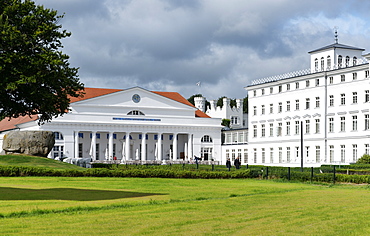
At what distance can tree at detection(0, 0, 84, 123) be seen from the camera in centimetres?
3519

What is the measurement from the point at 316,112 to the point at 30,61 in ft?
153

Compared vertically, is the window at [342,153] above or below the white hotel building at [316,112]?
below

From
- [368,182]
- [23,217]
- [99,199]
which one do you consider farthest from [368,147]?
[23,217]

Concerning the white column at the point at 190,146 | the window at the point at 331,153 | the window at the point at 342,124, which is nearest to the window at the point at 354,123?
the window at the point at 342,124

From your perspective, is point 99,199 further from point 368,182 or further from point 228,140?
point 228,140

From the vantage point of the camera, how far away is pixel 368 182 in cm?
3531

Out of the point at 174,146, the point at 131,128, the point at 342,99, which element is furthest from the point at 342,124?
the point at 131,128

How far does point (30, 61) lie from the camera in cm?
3688

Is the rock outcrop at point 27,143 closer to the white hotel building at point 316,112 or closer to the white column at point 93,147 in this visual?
the white hotel building at point 316,112

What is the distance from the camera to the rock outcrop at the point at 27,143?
51125 mm

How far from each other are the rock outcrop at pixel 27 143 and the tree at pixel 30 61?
19.4 ft

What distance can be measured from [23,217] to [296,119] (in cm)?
6550

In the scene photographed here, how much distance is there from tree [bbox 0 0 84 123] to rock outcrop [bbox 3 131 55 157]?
19.4ft

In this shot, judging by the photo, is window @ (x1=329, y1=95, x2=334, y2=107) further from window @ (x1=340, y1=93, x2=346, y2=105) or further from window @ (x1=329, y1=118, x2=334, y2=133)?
window @ (x1=329, y1=118, x2=334, y2=133)
